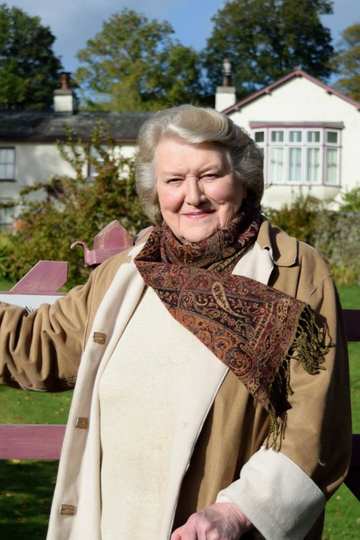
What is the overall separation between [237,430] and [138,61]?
5474cm

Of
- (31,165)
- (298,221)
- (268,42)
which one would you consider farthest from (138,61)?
(298,221)

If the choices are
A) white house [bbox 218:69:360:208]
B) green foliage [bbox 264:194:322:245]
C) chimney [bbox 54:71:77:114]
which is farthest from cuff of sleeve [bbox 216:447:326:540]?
chimney [bbox 54:71:77:114]

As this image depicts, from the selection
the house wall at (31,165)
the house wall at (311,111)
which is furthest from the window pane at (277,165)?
the house wall at (31,165)

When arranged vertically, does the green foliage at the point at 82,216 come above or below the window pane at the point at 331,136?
below

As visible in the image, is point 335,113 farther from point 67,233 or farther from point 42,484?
point 42,484

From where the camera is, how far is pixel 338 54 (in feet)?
186

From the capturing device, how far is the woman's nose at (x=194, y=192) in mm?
2895

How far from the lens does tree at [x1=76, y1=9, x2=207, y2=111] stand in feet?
180

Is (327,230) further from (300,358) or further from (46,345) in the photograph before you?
(300,358)

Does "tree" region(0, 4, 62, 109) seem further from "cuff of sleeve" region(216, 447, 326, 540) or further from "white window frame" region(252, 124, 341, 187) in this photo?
"cuff of sleeve" region(216, 447, 326, 540)

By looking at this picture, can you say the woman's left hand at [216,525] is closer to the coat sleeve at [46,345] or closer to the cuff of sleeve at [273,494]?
the cuff of sleeve at [273,494]

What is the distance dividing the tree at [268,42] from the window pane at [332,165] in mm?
30066

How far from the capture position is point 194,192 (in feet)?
9.50

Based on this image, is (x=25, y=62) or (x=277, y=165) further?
(x=25, y=62)
